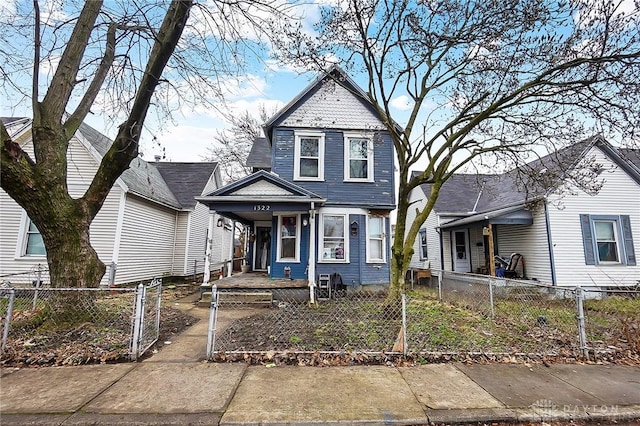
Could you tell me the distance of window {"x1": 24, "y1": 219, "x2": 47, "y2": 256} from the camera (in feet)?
33.6

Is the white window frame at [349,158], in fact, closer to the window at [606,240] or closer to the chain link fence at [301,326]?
the chain link fence at [301,326]

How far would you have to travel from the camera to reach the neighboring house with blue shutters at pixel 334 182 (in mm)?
10836

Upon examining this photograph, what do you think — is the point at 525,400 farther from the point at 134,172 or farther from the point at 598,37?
the point at 134,172

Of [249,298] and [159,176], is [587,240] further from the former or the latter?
[159,176]

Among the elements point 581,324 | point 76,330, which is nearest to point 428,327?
point 581,324

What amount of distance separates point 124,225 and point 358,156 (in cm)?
904

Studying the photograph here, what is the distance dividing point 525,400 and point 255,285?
730 centimetres

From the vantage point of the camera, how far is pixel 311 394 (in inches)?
138

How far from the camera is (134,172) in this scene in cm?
1259

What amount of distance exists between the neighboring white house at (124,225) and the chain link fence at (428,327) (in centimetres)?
477

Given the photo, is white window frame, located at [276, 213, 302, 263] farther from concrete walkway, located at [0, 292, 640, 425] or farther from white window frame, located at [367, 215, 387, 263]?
concrete walkway, located at [0, 292, 640, 425]

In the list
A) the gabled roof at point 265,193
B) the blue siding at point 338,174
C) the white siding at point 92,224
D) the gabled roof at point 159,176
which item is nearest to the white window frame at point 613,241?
the blue siding at point 338,174

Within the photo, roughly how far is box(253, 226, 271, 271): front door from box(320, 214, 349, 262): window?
3.76 metres

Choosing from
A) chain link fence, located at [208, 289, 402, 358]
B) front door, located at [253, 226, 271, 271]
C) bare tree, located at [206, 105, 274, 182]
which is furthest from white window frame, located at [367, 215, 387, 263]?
bare tree, located at [206, 105, 274, 182]
